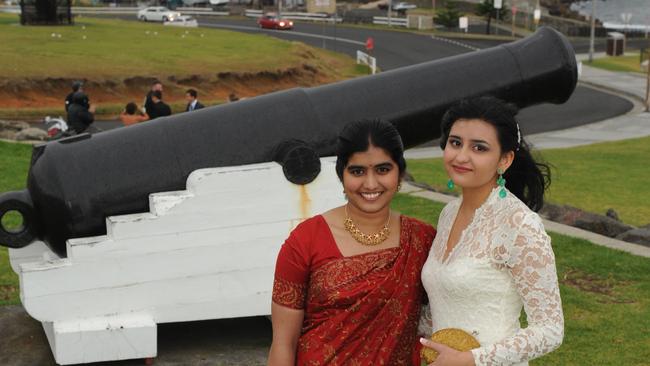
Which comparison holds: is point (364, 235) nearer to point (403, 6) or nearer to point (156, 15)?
point (156, 15)

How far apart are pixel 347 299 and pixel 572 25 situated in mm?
56977

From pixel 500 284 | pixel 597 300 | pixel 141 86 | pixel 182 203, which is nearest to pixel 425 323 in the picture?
pixel 500 284

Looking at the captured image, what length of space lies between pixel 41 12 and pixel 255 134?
1423 inches

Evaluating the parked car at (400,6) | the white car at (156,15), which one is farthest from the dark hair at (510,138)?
the parked car at (400,6)

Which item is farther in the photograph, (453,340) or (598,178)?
(598,178)

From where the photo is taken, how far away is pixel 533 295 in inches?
116

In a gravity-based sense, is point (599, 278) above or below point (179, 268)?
below

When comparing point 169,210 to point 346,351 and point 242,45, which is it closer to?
point 346,351

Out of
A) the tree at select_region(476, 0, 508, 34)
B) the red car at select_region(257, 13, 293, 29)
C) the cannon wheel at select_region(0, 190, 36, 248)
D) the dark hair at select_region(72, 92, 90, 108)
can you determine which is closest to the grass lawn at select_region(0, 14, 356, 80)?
the red car at select_region(257, 13, 293, 29)

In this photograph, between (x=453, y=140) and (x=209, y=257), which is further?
(x=209, y=257)

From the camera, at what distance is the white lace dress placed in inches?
116

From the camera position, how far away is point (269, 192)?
5.77m

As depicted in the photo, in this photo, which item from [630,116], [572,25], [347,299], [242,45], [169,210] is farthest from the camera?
[572,25]

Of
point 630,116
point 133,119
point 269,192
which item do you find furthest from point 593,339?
point 630,116
